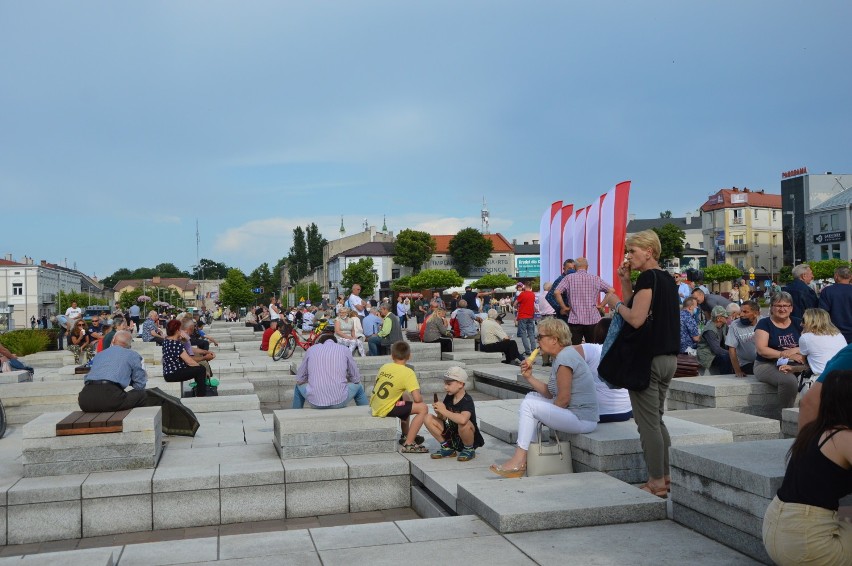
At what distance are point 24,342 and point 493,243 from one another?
354 ft

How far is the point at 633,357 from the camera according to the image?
558 centimetres

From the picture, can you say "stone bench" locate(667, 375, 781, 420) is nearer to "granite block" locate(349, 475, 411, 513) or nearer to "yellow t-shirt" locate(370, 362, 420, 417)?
"yellow t-shirt" locate(370, 362, 420, 417)

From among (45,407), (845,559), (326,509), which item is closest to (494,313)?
(45,407)

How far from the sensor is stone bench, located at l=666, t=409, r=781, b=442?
730 centimetres

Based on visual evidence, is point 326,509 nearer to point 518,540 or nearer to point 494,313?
point 518,540

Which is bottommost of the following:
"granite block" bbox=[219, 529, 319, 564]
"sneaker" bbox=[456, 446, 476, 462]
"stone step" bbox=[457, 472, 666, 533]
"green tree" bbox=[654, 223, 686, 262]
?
"granite block" bbox=[219, 529, 319, 564]

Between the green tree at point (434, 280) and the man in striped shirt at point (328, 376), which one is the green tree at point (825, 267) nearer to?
the green tree at point (434, 280)

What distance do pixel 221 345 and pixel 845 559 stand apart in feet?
74.9

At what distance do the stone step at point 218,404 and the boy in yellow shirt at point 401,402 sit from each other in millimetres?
3746

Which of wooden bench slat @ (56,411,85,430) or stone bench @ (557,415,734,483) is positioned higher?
wooden bench slat @ (56,411,85,430)

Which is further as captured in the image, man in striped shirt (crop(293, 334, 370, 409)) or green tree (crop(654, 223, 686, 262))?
green tree (crop(654, 223, 686, 262))

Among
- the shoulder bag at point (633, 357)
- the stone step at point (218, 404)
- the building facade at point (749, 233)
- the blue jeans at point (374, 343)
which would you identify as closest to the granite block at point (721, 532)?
the shoulder bag at point (633, 357)

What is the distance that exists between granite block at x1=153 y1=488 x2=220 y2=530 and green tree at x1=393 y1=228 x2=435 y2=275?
111m

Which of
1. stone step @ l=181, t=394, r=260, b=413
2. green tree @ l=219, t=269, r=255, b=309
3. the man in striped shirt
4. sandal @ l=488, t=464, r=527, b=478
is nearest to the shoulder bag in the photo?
sandal @ l=488, t=464, r=527, b=478
